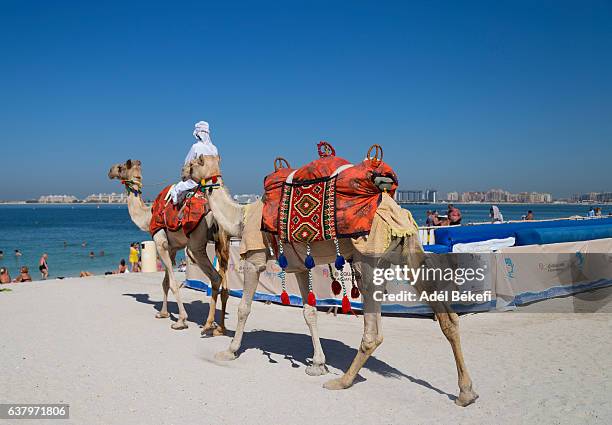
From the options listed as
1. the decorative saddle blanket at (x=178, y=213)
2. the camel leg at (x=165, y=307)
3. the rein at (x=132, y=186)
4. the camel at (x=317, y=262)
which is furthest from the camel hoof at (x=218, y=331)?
the rein at (x=132, y=186)

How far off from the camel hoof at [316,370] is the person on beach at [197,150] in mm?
3821

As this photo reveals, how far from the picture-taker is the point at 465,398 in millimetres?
5461

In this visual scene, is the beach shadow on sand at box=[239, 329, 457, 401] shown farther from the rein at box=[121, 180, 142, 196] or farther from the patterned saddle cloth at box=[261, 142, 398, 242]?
the rein at box=[121, 180, 142, 196]

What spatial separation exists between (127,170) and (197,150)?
8.34ft

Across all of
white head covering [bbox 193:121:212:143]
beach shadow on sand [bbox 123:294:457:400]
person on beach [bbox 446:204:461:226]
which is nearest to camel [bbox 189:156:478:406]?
beach shadow on sand [bbox 123:294:457:400]

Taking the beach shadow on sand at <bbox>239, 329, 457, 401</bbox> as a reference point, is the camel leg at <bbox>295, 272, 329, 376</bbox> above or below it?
above

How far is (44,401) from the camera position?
18.6 ft

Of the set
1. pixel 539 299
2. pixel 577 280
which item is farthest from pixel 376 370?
pixel 577 280

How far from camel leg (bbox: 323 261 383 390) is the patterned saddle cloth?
1.83 feet

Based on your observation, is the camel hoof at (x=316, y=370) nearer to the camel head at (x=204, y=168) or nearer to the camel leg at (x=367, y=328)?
the camel leg at (x=367, y=328)

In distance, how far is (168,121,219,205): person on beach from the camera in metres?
8.53

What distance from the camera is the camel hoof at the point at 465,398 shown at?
5461 millimetres

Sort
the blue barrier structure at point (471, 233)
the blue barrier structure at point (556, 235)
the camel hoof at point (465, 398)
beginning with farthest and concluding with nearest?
1. the blue barrier structure at point (556, 235)
2. the blue barrier structure at point (471, 233)
3. the camel hoof at point (465, 398)

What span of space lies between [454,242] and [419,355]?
14.9ft
